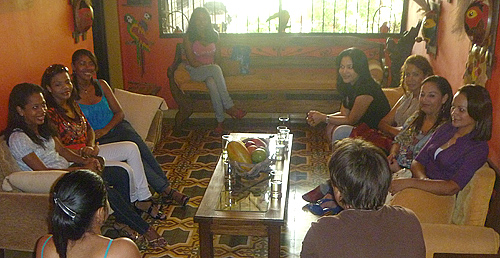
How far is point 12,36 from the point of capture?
3.61 m

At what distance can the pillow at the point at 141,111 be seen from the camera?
14.0 ft

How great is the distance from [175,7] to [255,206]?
4.06 metres

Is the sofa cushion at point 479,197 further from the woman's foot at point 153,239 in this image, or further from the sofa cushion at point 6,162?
the sofa cushion at point 6,162

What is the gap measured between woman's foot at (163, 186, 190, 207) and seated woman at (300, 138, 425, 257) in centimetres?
231

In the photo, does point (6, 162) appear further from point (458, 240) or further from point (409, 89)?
point (409, 89)

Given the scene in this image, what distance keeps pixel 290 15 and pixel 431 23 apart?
2076 mm

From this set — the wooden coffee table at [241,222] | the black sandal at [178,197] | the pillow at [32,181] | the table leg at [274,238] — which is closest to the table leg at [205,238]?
the wooden coffee table at [241,222]

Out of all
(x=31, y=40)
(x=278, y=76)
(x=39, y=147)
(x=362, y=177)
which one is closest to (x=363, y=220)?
(x=362, y=177)

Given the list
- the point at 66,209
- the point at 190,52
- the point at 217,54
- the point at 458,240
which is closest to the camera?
the point at 66,209

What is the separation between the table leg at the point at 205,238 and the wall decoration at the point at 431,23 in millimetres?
2915

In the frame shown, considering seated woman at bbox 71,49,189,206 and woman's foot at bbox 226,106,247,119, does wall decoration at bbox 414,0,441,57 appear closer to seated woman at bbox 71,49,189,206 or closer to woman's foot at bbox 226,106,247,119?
woman's foot at bbox 226,106,247,119

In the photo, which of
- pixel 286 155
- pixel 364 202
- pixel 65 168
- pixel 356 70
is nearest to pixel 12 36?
pixel 65 168

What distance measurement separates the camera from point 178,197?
392 centimetres

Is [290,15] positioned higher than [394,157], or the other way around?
[290,15]
